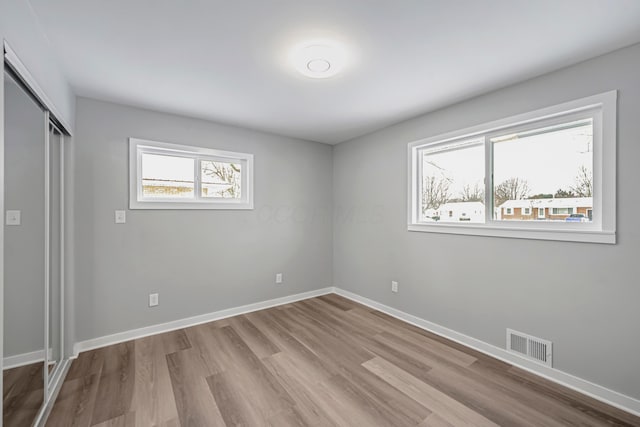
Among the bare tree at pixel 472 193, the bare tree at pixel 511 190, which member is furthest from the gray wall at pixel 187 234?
the bare tree at pixel 511 190

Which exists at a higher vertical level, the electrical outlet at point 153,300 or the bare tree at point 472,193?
the bare tree at point 472,193

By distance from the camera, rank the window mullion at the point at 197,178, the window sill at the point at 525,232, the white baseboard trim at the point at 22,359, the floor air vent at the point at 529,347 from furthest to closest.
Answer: the window mullion at the point at 197,178 → the floor air vent at the point at 529,347 → the window sill at the point at 525,232 → the white baseboard trim at the point at 22,359

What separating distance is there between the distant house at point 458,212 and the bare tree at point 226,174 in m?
2.38

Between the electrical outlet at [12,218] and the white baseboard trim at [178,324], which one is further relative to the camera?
the white baseboard trim at [178,324]

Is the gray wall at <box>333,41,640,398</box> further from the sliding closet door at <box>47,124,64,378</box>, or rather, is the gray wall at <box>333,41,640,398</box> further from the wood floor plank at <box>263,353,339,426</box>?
the sliding closet door at <box>47,124,64,378</box>

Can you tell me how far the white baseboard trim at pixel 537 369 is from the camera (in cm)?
179

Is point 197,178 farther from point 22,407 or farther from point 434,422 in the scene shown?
point 434,422

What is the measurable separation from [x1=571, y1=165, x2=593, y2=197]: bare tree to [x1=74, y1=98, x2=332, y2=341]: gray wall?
2.89 metres

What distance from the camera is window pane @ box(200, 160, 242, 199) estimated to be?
130 inches

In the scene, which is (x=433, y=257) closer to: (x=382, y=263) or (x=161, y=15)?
(x=382, y=263)

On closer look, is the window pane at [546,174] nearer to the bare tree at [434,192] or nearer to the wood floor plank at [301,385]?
the bare tree at [434,192]

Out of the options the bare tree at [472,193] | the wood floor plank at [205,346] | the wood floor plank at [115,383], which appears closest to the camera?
the wood floor plank at [115,383]

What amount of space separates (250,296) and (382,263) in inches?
69.4

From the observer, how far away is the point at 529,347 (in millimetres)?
2203
